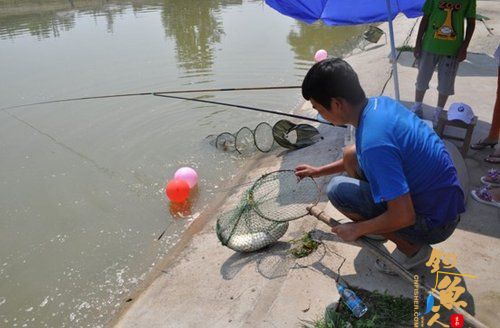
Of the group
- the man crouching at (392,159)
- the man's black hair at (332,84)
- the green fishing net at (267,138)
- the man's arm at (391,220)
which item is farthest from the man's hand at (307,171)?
the green fishing net at (267,138)

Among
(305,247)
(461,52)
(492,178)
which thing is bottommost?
(305,247)

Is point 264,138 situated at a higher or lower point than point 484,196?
lower

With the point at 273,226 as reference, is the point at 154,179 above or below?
below

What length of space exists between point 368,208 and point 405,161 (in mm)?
509

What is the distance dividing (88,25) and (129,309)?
48.7ft

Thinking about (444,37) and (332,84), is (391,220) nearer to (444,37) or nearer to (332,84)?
(332,84)

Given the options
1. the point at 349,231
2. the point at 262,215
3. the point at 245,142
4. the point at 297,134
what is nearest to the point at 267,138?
the point at 245,142

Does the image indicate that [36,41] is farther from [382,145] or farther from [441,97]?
[382,145]

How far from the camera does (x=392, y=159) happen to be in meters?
1.90

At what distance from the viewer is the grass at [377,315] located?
2.32 meters

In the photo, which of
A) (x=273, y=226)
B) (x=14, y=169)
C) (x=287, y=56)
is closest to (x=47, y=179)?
(x=14, y=169)

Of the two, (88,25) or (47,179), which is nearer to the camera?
(47,179)

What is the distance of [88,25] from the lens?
15.7m

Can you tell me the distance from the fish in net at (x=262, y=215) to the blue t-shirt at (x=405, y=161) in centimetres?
108
